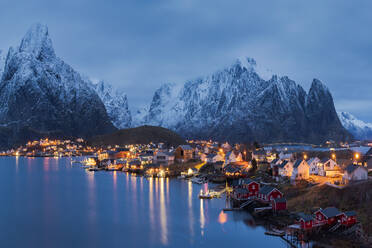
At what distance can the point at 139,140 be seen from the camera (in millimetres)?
169000

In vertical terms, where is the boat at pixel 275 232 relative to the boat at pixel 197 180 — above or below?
below

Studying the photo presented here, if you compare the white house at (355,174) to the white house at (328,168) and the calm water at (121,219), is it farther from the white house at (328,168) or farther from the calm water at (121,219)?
the calm water at (121,219)

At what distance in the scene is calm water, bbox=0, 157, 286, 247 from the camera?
34.2 meters

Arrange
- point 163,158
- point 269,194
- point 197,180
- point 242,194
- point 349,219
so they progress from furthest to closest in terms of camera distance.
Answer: point 163,158
point 197,180
point 242,194
point 269,194
point 349,219

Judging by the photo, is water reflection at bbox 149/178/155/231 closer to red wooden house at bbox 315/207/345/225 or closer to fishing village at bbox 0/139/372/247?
fishing village at bbox 0/139/372/247

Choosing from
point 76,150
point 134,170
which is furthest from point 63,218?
point 76,150

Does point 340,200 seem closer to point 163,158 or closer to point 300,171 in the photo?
point 300,171

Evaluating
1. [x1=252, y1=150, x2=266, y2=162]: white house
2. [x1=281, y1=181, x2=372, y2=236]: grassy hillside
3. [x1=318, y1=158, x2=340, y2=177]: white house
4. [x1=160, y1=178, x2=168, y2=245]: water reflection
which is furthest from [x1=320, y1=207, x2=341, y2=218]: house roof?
[x1=252, y1=150, x2=266, y2=162]: white house

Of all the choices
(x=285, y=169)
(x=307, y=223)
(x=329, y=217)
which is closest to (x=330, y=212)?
(x=329, y=217)

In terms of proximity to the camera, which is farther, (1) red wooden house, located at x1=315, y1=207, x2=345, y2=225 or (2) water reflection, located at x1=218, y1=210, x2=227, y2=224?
(2) water reflection, located at x1=218, y1=210, x2=227, y2=224

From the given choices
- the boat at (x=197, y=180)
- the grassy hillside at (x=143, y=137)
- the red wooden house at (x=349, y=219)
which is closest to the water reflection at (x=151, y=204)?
the boat at (x=197, y=180)

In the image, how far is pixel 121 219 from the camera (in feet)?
140

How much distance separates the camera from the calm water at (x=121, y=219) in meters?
34.2

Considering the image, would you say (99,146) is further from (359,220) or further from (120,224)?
(359,220)
